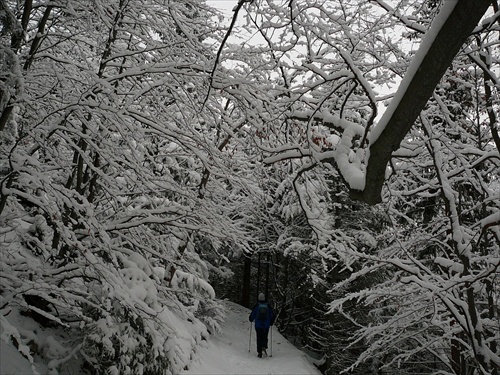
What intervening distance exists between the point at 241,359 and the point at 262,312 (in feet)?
4.58

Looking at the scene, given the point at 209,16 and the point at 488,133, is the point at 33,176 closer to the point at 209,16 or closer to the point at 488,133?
the point at 209,16

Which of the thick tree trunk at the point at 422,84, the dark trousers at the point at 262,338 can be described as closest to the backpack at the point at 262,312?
the dark trousers at the point at 262,338

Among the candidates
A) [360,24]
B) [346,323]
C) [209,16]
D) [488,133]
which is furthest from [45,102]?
[346,323]

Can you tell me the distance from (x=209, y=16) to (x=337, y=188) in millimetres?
7964

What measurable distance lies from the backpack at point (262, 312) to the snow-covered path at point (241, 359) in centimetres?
103

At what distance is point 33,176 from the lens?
3.50m

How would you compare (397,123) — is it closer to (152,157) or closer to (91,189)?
(152,157)

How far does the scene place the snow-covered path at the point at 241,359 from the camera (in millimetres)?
7809

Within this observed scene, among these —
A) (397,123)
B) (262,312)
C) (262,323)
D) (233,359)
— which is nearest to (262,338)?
(262,323)

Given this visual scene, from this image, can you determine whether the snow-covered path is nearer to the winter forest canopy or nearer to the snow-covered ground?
the snow-covered ground

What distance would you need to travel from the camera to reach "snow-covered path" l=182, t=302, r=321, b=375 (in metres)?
7.81

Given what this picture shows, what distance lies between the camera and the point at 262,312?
426 inches

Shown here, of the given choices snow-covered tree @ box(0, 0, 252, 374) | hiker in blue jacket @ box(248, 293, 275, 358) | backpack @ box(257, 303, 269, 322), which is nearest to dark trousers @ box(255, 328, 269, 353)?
hiker in blue jacket @ box(248, 293, 275, 358)

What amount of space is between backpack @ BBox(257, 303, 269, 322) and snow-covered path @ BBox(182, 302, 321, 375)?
103 cm
